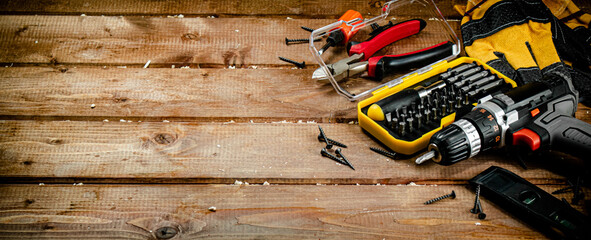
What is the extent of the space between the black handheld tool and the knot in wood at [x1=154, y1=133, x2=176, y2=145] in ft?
2.79

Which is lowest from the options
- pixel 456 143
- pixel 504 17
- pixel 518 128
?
pixel 518 128

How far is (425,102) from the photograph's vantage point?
1.40m

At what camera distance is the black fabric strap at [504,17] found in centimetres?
163

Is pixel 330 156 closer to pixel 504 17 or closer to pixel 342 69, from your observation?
pixel 342 69

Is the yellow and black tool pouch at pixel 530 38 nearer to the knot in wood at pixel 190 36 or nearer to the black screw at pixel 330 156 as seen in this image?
the black screw at pixel 330 156

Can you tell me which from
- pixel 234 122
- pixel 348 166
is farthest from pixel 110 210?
pixel 348 166

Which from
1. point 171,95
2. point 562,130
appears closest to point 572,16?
point 562,130

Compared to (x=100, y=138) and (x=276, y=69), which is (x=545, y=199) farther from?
(x=100, y=138)

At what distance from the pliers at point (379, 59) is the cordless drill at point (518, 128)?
0.29 meters

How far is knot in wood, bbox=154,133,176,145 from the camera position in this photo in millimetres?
1384

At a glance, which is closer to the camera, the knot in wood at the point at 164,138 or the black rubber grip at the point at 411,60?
the knot in wood at the point at 164,138

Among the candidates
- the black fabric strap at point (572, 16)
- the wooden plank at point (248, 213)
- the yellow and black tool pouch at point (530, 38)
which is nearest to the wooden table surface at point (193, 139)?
the wooden plank at point (248, 213)

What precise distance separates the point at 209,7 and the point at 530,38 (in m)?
1.15

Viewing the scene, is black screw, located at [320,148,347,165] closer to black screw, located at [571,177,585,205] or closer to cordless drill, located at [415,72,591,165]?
cordless drill, located at [415,72,591,165]
